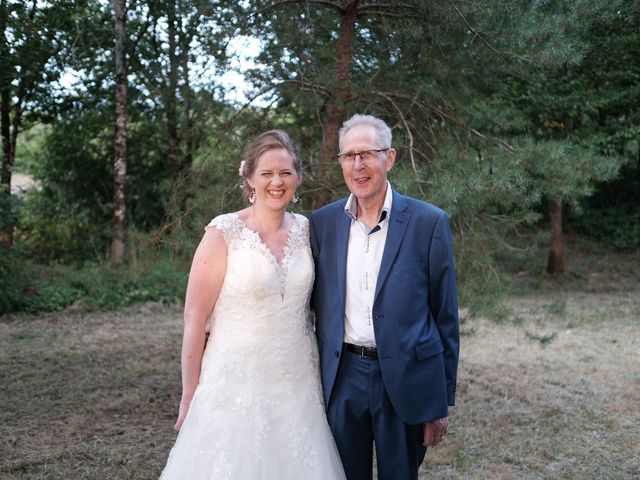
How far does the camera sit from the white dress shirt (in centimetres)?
260

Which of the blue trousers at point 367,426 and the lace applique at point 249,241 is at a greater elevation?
the lace applique at point 249,241

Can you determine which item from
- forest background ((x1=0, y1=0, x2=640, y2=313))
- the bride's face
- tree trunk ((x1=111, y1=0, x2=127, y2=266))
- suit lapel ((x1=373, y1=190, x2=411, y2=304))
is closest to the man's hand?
suit lapel ((x1=373, y1=190, x2=411, y2=304))

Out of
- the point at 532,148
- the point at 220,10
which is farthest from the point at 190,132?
the point at 532,148

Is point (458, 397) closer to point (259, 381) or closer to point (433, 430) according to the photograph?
point (433, 430)

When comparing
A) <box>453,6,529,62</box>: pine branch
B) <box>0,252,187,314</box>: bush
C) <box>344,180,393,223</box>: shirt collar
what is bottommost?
<box>0,252,187,314</box>: bush

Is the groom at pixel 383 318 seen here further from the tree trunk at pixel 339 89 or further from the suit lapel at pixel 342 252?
the tree trunk at pixel 339 89

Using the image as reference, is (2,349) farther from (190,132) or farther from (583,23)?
(583,23)

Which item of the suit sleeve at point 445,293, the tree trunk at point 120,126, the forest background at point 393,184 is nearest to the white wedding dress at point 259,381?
the suit sleeve at point 445,293

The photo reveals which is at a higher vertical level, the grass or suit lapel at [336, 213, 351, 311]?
suit lapel at [336, 213, 351, 311]

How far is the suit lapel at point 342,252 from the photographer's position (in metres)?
2.61

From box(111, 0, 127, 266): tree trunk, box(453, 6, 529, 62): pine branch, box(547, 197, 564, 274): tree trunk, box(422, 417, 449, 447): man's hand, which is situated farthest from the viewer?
box(547, 197, 564, 274): tree trunk

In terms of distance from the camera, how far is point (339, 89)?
15.7 feet

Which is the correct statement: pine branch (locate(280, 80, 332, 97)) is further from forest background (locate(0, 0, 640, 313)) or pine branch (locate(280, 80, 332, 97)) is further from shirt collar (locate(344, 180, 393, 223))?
shirt collar (locate(344, 180, 393, 223))

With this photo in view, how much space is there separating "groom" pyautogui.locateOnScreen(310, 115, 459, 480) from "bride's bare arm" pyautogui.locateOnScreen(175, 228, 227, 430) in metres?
0.42
